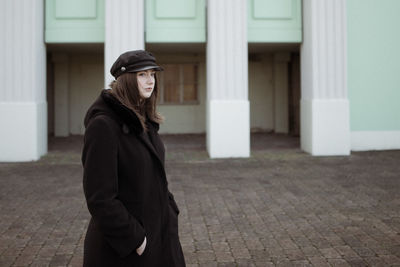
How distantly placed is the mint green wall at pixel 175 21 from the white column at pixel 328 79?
2.75 meters

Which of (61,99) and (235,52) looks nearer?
(235,52)

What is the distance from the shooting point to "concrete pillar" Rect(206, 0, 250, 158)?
460 inches

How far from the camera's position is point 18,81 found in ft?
37.8

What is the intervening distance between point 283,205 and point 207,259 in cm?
243

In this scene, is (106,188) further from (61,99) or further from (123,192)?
(61,99)

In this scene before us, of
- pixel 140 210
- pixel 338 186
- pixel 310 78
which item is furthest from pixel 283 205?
pixel 310 78

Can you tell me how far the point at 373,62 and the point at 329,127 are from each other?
7.68 ft

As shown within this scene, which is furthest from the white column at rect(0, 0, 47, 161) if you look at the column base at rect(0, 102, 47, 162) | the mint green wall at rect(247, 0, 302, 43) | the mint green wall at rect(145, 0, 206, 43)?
the mint green wall at rect(247, 0, 302, 43)

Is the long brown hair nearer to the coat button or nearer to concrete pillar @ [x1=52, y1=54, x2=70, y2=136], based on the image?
the coat button

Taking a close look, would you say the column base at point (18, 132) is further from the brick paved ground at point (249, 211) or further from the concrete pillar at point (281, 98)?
the concrete pillar at point (281, 98)

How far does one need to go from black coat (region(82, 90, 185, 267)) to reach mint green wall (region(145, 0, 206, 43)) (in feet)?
32.8

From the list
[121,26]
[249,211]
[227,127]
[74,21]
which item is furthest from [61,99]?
[249,211]

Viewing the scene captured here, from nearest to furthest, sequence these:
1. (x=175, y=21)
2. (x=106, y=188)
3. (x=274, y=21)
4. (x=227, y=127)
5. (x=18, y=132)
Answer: (x=106, y=188), (x=18, y=132), (x=227, y=127), (x=175, y=21), (x=274, y=21)

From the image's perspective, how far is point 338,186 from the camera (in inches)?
312
